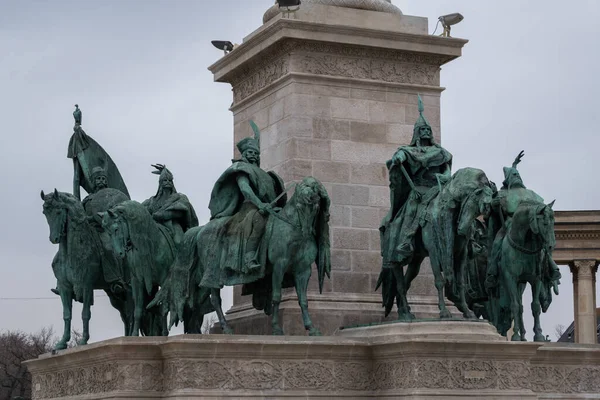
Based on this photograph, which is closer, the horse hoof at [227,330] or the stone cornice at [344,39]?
the horse hoof at [227,330]

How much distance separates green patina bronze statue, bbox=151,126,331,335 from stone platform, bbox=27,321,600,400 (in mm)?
751

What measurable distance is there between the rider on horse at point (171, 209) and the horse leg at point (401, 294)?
12.3 ft

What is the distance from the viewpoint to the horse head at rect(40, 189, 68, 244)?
24.2 metres

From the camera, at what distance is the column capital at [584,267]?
1697 inches

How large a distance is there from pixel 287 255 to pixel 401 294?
193 centimetres

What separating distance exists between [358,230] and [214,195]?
2780 mm

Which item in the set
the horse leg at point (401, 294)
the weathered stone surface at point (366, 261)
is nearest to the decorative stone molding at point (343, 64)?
the weathered stone surface at point (366, 261)

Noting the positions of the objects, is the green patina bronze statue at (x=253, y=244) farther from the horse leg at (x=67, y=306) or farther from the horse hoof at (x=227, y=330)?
the horse leg at (x=67, y=306)

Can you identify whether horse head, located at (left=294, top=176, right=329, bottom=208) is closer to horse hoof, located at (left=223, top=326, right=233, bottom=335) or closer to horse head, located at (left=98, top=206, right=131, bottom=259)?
horse hoof, located at (left=223, top=326, right=233, bottom=335)

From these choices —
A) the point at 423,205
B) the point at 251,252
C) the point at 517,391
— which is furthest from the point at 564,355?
the point at 251,252

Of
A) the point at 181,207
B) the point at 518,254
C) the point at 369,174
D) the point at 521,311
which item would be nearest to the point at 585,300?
the point at 369,174

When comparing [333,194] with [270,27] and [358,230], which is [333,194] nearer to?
[358,230]

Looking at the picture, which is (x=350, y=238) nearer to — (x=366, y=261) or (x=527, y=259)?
(x=366, y=261)

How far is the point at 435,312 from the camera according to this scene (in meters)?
24.8
